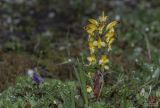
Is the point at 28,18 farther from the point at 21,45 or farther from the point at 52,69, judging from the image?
the point at 52,69

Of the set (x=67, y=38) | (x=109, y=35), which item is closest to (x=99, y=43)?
(x=109, y=35)

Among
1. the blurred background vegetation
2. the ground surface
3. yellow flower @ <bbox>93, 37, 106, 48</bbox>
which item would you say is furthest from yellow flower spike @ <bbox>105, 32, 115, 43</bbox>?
the blurred background vegetation

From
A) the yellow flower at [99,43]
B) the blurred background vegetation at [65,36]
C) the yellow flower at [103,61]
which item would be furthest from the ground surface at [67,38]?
the yellow flower at [99,43]

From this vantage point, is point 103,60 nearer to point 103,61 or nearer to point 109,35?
point 103,61

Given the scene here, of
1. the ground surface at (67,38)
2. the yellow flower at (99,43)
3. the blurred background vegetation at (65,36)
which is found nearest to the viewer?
the yellow flower at (99,43)

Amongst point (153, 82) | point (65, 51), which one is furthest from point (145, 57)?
point (153, 82)

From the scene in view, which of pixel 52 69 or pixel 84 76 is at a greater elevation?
pixel 52 69

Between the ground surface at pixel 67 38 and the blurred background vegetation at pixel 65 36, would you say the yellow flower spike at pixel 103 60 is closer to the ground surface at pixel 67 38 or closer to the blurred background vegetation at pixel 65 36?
the ground surface at pixel 67 38

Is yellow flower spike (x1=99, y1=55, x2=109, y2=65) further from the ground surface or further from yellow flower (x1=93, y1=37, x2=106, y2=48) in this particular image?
the ground surface
